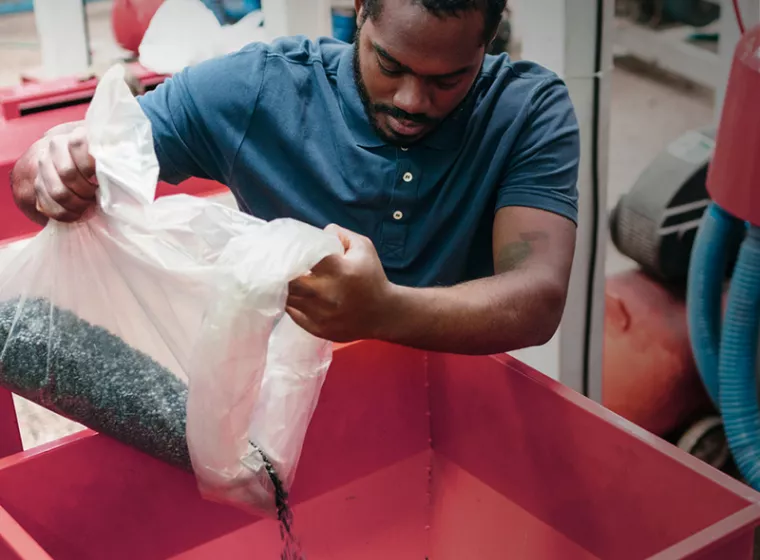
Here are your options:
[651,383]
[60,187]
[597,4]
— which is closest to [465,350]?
[60,187]

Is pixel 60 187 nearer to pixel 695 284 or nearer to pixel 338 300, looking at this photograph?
pixel 338 300

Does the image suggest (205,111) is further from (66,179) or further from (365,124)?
(66,179)

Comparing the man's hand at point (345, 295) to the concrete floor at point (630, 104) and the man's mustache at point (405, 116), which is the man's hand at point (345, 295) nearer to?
the man's mustache at point (405, 116)

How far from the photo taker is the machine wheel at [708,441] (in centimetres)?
169

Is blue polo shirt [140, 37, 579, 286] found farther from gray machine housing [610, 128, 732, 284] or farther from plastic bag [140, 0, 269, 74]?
gray machine housing [610, 128, 732, 284]

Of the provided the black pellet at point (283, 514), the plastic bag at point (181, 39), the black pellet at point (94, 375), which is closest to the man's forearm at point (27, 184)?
the black pellet at point (94, 375)

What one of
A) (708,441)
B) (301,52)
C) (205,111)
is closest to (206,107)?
(205,111)

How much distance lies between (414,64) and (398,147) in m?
0.16

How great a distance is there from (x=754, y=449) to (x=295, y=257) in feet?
3.20

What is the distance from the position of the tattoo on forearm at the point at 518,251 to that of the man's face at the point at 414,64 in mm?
154

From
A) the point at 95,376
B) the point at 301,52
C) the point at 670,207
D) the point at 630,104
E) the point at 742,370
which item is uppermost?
the point at 301,52

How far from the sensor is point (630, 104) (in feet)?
11.0

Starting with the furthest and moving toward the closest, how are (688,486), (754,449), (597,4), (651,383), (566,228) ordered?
(651,383)
(754,449)
(597,4)
(566,228)
(688,486)

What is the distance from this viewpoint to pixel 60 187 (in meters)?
0.85
